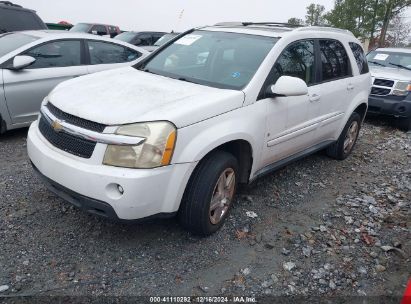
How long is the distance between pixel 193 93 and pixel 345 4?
109 ft

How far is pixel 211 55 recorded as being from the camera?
3.92 metres

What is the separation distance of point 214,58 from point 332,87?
1.56 metres

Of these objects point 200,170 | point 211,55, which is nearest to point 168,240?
point 200,170

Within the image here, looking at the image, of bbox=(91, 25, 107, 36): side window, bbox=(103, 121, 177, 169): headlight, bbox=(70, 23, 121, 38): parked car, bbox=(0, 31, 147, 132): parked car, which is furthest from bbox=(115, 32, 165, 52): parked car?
bbox=(103, 121, 177, 169): headlight

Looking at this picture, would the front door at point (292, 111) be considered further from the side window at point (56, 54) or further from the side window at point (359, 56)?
the side window at point (56, 54)

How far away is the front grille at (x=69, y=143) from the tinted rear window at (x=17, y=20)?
5444mm

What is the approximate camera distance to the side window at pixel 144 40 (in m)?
13.8

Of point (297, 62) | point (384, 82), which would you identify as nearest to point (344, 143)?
point (297, 62)

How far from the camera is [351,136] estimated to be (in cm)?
562

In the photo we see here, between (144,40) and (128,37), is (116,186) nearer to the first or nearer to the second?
(128,37)

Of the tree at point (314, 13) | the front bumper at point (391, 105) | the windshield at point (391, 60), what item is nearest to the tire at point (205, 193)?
the front bumper at point (391, 105)

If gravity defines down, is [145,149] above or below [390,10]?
above

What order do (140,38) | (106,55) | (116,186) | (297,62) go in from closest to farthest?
(116,186), (297,62), (106,55), (140,38)

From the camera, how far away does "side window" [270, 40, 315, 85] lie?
3.72 m
